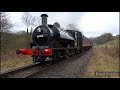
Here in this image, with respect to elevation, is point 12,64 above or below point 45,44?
below

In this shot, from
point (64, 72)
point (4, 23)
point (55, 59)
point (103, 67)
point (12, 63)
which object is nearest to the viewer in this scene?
point (64, 72)

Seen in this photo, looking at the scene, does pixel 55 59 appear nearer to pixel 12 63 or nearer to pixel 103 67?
pixel 103 67

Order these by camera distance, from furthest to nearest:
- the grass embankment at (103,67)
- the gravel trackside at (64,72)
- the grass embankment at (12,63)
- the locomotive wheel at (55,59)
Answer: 1. the locomotive wheel at (55,59)
2. the grass embankment at (12,63)
3. the grass embankment at (103,67)
4. the gravel trackside at (64,72)

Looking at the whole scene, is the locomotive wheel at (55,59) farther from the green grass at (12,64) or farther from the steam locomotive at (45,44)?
the green grass at (12,64)

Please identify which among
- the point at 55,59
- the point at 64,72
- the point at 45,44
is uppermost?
the point at 45,44

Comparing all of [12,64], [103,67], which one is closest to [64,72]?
[103,67]

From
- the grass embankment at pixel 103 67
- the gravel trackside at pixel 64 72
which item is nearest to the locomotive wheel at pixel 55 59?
the gravel trackside at pixel 64 72

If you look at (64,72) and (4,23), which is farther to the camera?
(4,23)

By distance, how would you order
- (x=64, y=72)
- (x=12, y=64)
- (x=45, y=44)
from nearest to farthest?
(x=64, y=72) < (x=45, y=44) < (x=12, y=64)

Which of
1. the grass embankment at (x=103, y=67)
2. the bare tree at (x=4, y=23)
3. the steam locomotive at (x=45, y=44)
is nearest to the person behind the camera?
the grass embankment at (x=103, y=67)
